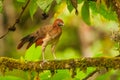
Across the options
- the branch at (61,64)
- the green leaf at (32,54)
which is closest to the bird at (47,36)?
the branch at (61,64)

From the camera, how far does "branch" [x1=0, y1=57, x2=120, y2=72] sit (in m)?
2.89

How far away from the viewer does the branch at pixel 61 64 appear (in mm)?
2895

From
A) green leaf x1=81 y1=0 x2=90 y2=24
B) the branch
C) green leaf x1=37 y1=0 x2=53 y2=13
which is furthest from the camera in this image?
green leaf x1=81 y1=0 x2=90 y2=24

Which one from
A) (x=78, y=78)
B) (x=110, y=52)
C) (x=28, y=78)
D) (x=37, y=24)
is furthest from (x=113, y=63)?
(x=37, y=24)

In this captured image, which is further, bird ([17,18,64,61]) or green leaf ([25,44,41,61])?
green leaf ([25,44,41,61])

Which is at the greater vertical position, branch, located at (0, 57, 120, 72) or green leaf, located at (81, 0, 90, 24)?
green leaf, located at (81, 0, 90, 24)

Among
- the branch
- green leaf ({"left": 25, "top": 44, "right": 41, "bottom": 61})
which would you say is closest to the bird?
the branch

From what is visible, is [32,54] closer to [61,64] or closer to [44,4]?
[61,64]

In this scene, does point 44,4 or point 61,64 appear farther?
point 61,64

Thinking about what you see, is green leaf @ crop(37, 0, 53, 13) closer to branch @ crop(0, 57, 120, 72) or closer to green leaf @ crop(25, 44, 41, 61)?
branch @ crop(0, 57, 120, 72)

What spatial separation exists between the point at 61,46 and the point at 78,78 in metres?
7.80

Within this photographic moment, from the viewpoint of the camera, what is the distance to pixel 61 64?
2902 millimetres

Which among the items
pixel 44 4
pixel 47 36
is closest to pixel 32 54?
pixel 47 36

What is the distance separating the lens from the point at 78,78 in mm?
3098
